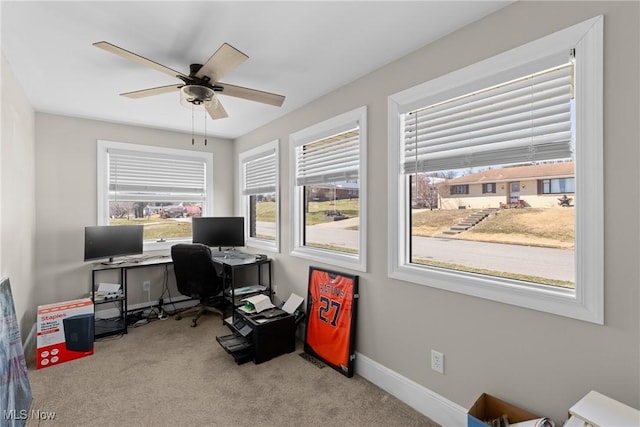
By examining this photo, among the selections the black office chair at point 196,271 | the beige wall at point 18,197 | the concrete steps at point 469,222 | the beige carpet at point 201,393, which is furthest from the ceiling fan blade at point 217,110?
the beige carpet at point 201,393

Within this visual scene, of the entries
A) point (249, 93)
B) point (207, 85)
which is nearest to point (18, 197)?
point (207, 85)

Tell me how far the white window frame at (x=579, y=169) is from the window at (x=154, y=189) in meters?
3.60

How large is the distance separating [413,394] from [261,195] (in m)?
2.99

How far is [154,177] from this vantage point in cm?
410

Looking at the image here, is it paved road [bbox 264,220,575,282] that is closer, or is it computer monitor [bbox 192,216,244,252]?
paved road [bbox 264,220,575,282]

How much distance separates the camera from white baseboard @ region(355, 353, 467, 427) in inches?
73.9

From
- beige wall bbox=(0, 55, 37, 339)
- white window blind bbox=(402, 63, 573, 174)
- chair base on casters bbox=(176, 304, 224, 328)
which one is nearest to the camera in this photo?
white window blind bbox=(402, 63, 573, 174)

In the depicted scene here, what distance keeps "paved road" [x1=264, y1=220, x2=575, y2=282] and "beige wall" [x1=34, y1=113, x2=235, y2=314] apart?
3.77m

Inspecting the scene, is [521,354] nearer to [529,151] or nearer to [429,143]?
[529,151]

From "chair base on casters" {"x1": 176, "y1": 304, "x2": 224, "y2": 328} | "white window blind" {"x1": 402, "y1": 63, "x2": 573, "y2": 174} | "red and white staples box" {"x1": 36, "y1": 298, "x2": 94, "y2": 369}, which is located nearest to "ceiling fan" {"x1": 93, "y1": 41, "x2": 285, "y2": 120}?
"white window blind" {"x1": 402, "y1": 63, "x2": 573, "y2": 174}

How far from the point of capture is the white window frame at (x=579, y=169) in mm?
1344

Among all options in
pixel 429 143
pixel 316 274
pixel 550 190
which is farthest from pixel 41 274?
pixel 550 190

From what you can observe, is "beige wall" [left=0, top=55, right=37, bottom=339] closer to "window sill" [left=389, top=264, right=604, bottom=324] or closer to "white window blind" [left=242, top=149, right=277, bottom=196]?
"white window blind" [left=242, top=149, right=277, bottom=196]

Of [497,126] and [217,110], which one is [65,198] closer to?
[217,110]
